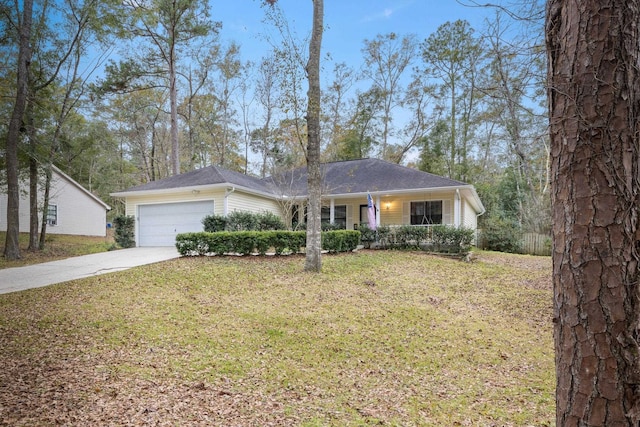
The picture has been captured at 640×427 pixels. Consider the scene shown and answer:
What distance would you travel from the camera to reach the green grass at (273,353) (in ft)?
10.2

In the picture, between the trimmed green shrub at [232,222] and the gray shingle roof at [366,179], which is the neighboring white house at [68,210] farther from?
the gray shingle roof at [366,179]

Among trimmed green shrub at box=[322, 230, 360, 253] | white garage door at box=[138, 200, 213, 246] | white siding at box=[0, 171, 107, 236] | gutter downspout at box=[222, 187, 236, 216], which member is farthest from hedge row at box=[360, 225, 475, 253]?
white siding at box=[0, 171, 107, 236]

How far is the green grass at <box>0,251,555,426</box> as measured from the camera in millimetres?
3113

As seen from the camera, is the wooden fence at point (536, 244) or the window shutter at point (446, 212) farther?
the wooden fence at point (536, 244)

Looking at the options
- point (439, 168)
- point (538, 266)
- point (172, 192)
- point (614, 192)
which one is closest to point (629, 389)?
point (614, 192)

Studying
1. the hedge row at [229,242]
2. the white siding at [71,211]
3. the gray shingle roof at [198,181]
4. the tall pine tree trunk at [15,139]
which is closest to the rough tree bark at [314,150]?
the hedge row at [229,242]

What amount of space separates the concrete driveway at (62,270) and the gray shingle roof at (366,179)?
23.0 feet

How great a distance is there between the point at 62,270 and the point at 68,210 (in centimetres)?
1312

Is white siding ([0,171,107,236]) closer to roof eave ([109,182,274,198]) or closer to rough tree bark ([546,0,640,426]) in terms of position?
roof eave ([109,182,274,198])

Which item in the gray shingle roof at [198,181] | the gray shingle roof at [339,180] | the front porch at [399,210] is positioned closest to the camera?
the gray shingle roof at [198,181]

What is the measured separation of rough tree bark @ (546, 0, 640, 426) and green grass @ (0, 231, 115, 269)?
13867 mm

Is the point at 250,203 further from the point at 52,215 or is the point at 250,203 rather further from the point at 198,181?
the point at 52,215

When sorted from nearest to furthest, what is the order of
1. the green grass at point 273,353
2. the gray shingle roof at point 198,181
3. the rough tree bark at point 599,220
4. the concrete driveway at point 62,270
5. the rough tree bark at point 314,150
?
the rough tree bark at point 599,220, the green grass at point 273,353, the concrete driveway at point 62,270, the rough tree bark at point 314,150, the gray shingle roof at point 198,181

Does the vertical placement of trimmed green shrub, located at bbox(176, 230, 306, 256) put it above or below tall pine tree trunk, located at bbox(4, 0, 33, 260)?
below
